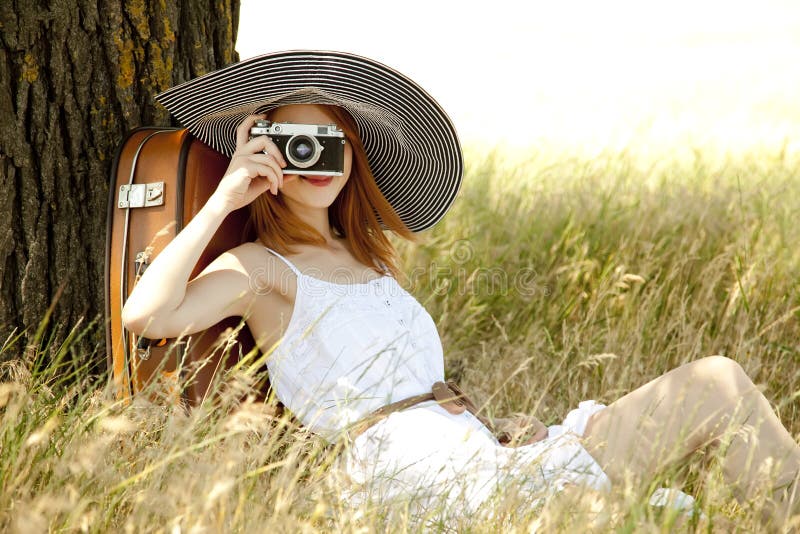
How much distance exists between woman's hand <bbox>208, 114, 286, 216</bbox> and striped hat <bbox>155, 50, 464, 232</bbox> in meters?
0.12

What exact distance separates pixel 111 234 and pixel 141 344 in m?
0.37

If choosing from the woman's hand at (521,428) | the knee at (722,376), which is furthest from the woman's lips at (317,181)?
the knee at (722,376)

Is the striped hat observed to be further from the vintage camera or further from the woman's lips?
the woman's lips

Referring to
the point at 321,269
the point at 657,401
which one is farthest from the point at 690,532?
the point at 321,269

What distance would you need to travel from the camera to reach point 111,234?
9.01 ft

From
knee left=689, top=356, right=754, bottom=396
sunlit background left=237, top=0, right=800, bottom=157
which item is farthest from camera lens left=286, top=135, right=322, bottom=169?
sunlit background left=237, top=0, right=800, bottom=157

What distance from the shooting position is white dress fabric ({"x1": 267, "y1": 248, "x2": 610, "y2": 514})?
8.03 feet

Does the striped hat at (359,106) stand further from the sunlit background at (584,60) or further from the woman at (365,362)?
the sunlit background at (584,60)

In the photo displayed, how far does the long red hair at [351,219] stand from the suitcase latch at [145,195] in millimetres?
296

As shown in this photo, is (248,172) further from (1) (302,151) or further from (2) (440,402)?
(2) (440,402)

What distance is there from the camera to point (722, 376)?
8.21ft

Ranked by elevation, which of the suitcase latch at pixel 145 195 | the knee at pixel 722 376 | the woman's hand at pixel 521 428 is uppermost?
the suitcase latch at pixel 145 195


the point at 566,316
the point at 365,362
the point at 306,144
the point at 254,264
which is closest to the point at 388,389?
the point at 365,362

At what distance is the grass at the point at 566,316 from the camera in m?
2.11
